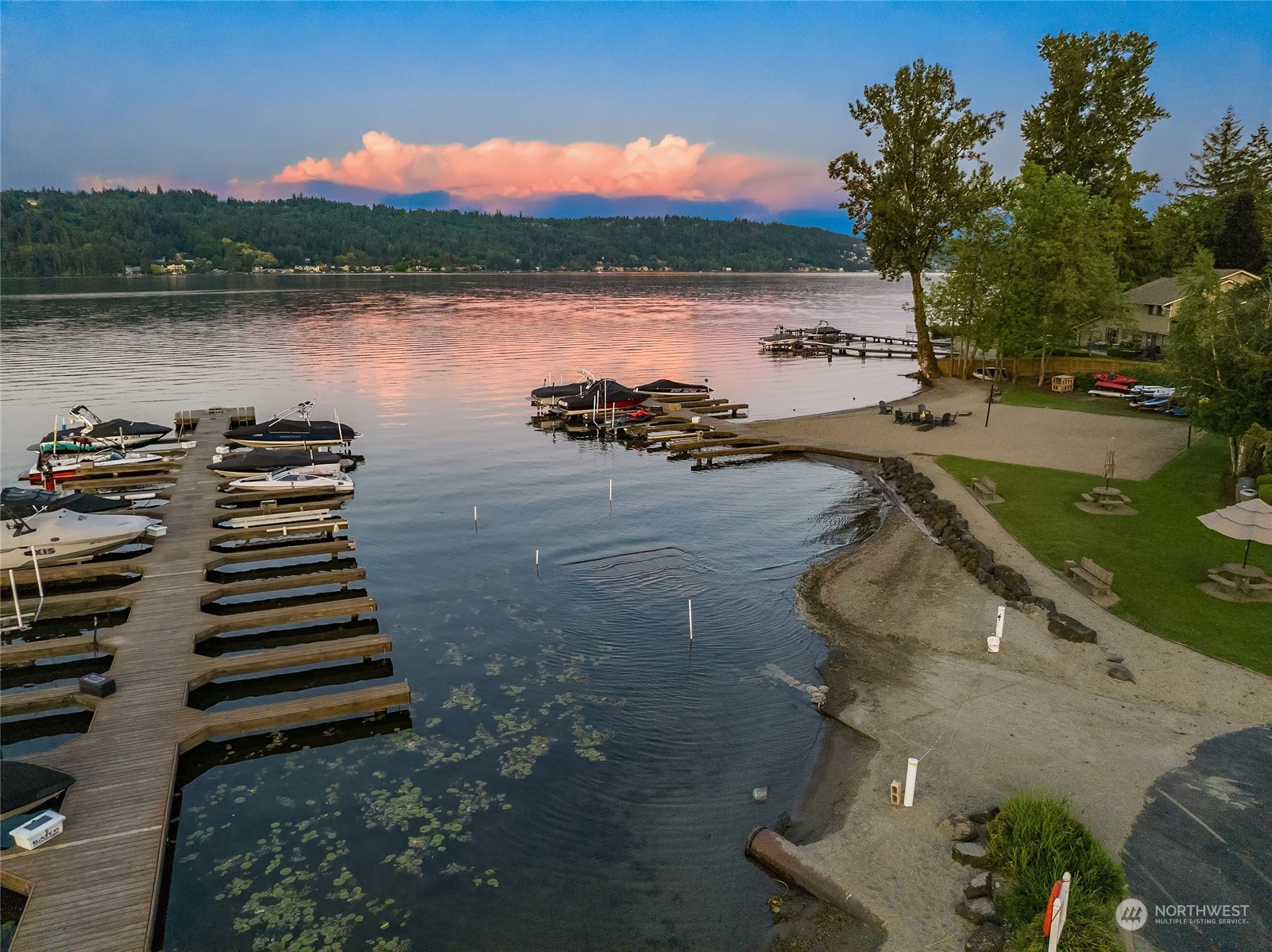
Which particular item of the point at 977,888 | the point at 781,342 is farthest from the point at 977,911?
the point at 781,342

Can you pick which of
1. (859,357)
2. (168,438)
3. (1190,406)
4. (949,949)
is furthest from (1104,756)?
(859,357)

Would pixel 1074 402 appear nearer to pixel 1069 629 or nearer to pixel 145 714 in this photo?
pixel 1069 629

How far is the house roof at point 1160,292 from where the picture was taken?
6975 cm

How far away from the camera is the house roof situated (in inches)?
2746

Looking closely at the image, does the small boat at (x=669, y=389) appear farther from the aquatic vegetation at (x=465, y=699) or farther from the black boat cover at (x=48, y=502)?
the aquatic vegetation at (x=465, y=699)

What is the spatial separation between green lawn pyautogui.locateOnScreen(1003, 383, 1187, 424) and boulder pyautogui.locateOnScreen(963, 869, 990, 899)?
47.9 metres

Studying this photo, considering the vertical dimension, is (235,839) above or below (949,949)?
below

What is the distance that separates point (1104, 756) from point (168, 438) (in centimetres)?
5517

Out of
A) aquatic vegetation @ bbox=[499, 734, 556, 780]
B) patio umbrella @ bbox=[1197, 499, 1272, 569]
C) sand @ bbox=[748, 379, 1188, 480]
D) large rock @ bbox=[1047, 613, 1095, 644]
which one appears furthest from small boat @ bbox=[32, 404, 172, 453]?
patio umbrella @ bbox=[1197, 499, 1272, 569]

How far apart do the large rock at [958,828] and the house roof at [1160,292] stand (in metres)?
68.9

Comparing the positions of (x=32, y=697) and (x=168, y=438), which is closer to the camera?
(x=32, y=697)

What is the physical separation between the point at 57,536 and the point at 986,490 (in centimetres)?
3816

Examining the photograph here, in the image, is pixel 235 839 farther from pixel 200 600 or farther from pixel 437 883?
pixel 200 600

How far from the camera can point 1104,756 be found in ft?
55.6
